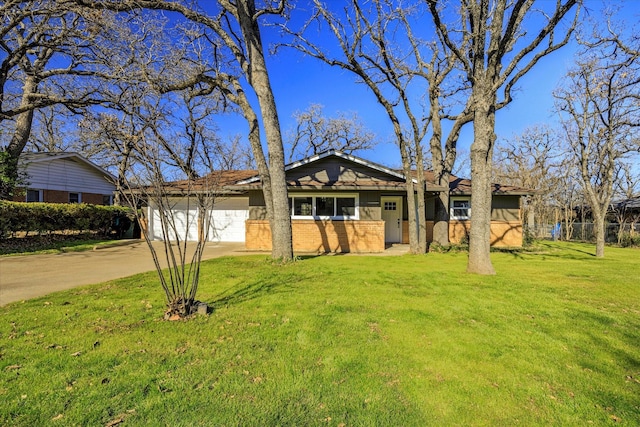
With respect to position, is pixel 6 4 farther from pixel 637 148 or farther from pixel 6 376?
pixel 637 148

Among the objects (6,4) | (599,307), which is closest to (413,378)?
(599,307)

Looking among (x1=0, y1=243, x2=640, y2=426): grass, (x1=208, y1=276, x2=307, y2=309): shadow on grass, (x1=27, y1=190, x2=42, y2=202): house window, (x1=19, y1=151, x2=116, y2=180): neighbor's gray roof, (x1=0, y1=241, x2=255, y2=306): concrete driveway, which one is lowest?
(x1=0, y1=243, x2=640, y2=426): grass

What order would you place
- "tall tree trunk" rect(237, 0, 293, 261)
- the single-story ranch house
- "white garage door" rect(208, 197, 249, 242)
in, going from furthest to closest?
"white garage door" rect(208, 197, 249, 242)
the single-story ranch house
"tall tree trunk" rect(237, 0, 293, 261)

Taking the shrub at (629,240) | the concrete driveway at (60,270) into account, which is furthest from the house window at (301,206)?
the shrub at (629,240)

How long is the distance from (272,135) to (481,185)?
6033mm

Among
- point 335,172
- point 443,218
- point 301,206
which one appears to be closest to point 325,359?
point 301,206

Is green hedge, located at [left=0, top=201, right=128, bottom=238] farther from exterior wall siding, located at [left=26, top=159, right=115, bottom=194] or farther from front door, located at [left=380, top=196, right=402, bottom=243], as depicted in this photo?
front door, located at [left=380, top=196, right=402, bottom=243]

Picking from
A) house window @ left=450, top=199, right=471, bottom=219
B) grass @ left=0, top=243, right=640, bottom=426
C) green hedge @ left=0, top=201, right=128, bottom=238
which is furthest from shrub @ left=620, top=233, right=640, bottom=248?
green hedge @ left=0, top=201, right=128, bottom=238

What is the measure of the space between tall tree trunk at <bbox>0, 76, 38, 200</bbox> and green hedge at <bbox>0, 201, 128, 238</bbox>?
1.84 meters

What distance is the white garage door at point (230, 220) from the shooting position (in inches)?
659

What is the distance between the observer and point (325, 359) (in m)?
3.36

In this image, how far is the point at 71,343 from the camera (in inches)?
141

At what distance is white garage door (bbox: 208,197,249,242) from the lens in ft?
55.0

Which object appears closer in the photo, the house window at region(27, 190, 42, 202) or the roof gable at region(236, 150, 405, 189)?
the roof gable at region(236, 150, 405, 189)
